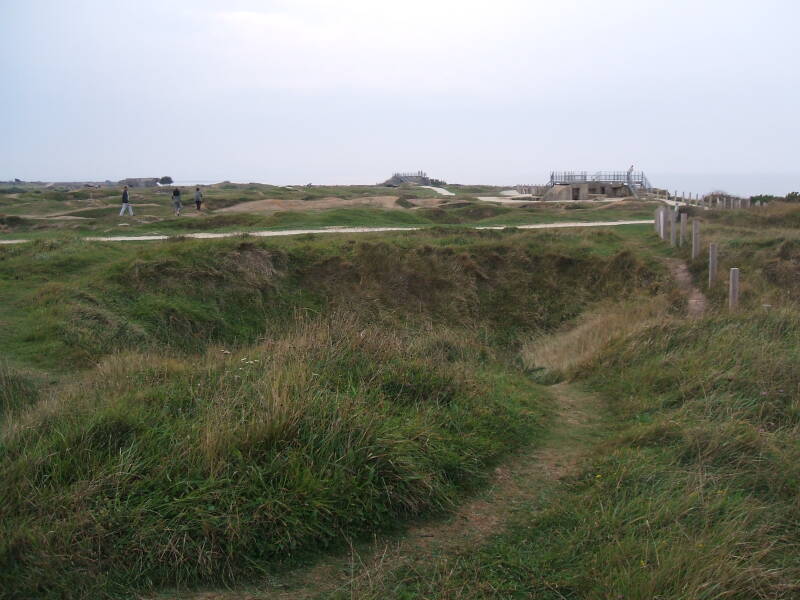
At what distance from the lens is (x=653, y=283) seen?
1838 cm

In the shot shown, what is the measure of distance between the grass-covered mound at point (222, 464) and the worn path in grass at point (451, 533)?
161 millimetres

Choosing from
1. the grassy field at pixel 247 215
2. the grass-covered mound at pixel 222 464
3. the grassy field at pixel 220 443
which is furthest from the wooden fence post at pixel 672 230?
the grass-covered mound at pixel 222 464

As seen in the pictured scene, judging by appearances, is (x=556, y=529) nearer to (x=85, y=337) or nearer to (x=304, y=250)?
(x=85, y=337)

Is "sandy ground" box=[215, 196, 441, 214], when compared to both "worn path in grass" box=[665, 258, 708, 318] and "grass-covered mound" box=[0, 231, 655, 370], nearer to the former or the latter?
"grass-covered mound" box=[0, 231, 655, 370]

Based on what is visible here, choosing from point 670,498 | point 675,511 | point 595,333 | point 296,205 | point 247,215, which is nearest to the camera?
point 675,511

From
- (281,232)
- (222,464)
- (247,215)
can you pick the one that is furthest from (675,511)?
(247,215)

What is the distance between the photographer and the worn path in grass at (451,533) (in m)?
4.34

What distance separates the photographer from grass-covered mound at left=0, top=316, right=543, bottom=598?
14.4 feet

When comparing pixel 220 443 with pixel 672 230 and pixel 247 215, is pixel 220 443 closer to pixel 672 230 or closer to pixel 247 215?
pixel 672 230

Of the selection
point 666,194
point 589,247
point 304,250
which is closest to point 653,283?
point 589,247

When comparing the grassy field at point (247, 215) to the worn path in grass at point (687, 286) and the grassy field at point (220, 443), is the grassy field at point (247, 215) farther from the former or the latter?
the grassy field at point (220, 443)

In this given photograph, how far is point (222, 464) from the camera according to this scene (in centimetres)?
497

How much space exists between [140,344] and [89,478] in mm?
7061

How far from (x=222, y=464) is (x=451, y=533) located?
164 cm
